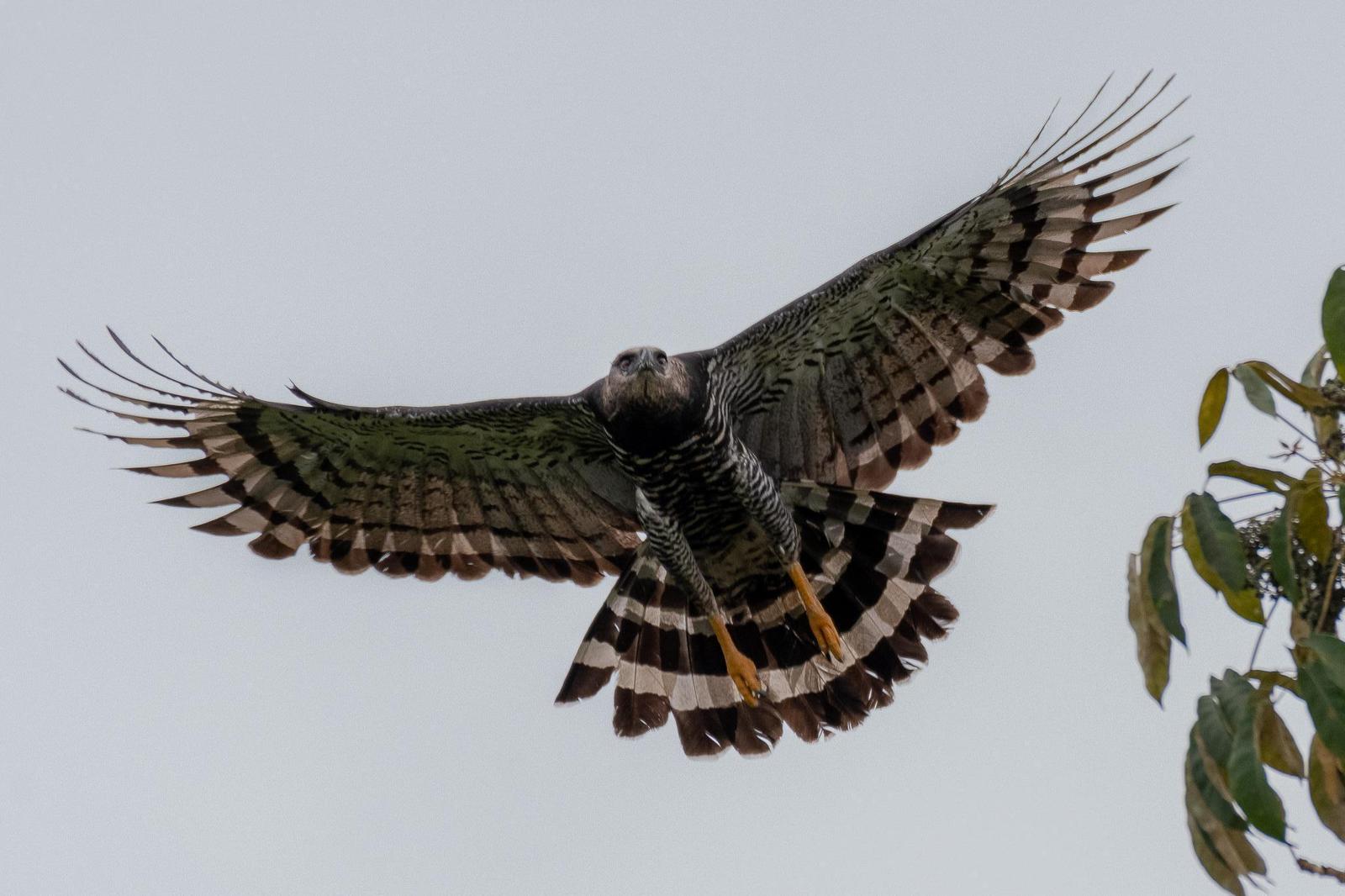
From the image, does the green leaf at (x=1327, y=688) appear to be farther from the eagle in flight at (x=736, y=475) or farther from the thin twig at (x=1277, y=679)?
the eagle in flight at (x=736, y=475)

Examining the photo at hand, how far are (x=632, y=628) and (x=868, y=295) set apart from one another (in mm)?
2431

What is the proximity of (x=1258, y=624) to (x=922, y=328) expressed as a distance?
4071 mm

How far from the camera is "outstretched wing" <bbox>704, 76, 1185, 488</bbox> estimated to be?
25.9 ft

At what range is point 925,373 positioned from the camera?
8.42m

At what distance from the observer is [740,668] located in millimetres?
8781

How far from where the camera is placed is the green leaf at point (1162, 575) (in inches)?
176

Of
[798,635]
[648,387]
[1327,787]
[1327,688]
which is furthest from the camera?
[798,635]

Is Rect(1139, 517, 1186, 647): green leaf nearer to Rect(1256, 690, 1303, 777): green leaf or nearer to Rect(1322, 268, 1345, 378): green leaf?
Rect(1256, 690, 1303, 777): green leaf

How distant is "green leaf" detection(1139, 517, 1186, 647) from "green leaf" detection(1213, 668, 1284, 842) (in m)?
0.23

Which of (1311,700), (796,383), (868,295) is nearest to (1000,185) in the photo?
(868,295)

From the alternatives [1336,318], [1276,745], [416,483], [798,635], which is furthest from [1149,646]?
[416,483]

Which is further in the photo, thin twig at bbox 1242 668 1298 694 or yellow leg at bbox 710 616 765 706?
yellow leg at bbox 710 616 765 706

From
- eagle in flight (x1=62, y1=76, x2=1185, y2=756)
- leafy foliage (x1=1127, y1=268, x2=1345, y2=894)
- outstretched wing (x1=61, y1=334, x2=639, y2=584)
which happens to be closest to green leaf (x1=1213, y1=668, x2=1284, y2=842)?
leafy foliage (x1=1127, y1=268, x2=1345, y2=894)

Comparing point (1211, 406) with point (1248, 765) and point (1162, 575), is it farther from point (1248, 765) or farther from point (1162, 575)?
point (1248, 765)
